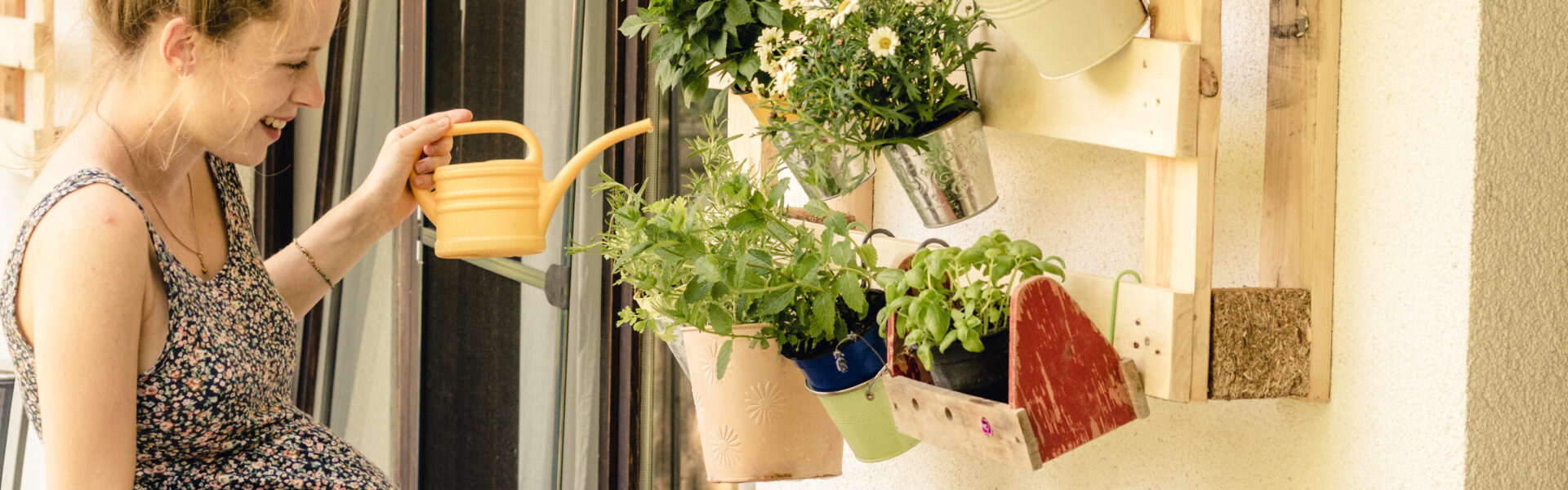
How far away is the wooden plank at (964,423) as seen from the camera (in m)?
0.81

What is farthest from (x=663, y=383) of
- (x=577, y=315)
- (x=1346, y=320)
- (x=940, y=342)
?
(x=1346, y=320)

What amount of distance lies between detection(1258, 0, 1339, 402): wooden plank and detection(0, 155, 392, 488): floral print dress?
2.72ft

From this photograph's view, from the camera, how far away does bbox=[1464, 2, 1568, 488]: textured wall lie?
74 cm

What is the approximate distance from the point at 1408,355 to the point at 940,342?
1.08ft

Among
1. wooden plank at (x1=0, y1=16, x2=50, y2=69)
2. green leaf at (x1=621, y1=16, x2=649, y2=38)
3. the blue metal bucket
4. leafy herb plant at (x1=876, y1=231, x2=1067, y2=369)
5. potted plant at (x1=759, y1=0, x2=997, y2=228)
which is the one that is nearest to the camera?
leafy herb plant at (x1=876, y1=231, x2=1067, y2=369)

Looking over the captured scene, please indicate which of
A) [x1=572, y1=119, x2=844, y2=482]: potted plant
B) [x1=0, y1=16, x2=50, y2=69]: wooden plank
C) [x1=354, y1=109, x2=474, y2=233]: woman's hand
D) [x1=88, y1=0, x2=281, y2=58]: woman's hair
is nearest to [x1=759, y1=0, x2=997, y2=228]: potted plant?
[x1=572, y1=119, x2=844, y2=482]: potted plant

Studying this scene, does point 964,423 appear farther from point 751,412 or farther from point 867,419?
point 751,412

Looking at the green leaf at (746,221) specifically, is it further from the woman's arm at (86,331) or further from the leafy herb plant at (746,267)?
the woman's arm at (86,331)

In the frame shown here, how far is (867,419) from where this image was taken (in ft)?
3.59

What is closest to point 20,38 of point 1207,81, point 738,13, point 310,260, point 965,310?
point 310,260

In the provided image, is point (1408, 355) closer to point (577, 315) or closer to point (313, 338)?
point (577, 315)

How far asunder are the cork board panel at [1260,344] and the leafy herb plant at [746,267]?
0.99 feet

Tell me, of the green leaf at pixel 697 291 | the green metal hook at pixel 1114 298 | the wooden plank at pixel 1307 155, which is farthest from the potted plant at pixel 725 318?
the wooden plank at pixel 1307 155

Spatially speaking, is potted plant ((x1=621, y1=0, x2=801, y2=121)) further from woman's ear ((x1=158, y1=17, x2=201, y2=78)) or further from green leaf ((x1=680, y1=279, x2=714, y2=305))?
woman's ear ((x1=158, y1=17, x2=201, y2=78))
